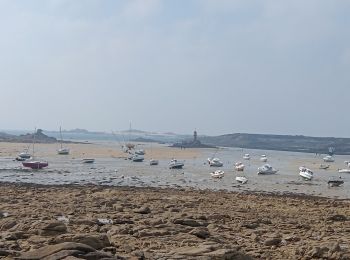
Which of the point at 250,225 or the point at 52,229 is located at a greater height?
the point at 52,229

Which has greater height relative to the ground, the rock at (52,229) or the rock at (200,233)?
the rock at (52,229)

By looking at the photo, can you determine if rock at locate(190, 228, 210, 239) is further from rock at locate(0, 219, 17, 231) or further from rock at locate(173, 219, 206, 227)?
rock at locate(0, 219, 17, 231)

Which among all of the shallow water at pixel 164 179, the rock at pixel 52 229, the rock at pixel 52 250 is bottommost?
the shallow water at pixel 164 179

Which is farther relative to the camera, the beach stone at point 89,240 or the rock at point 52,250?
the beach stone at point 89,240

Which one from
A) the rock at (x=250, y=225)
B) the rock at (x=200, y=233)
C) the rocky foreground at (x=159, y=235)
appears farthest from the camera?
the rock at (x=250, y=225)

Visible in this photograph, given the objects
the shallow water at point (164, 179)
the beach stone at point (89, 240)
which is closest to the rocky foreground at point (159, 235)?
the beach stone at point (89, 240)

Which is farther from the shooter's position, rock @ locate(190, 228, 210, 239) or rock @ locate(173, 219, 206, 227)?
rock @ locate(173, 219, 206, 227)

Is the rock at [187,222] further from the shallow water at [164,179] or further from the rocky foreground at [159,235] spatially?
the shallow water at [164,179]

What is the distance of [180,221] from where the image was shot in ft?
49.0

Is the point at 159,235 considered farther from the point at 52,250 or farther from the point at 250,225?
the point at 250,225

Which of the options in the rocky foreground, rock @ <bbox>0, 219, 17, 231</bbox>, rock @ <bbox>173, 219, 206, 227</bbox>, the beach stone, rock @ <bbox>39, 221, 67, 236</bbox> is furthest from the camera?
rock @ <bbox>173, 219, 206, 227</bbox>

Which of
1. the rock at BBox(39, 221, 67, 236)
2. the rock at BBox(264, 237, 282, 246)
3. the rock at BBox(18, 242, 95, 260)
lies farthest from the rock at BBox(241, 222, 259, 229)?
the rock at BBox(18, 242, 95, 260)

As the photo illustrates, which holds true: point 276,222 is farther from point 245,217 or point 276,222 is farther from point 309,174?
point 309,174

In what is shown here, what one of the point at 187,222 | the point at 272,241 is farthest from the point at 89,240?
the point at 272,241
